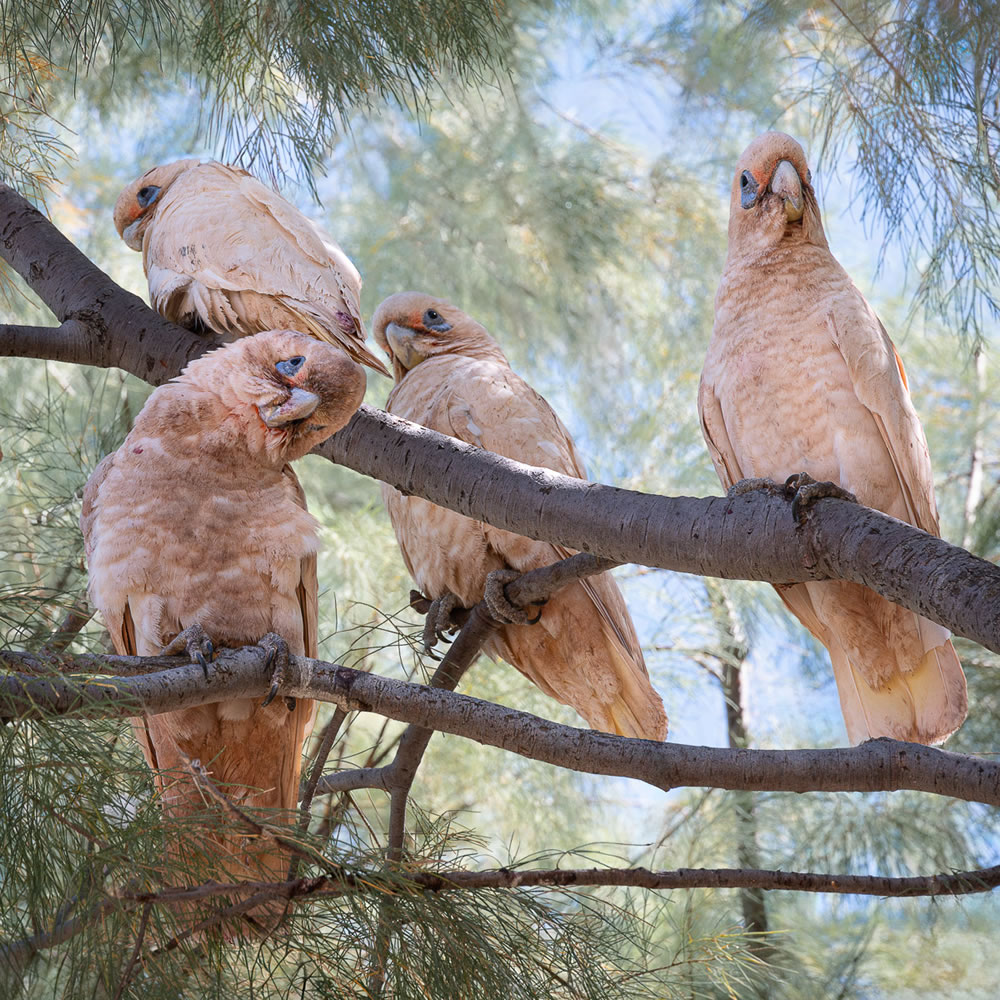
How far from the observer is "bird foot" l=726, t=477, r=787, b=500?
1.69m

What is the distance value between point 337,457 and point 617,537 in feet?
1.82

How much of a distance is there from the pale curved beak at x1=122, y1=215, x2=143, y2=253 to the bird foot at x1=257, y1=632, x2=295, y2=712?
133cm

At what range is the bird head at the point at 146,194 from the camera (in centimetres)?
263

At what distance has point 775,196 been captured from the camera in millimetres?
2275

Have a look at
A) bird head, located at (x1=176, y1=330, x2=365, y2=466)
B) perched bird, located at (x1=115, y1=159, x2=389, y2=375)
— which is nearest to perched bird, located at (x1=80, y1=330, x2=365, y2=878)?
bird head, located at (x1=176, y1=330, x2=365, y2=466)

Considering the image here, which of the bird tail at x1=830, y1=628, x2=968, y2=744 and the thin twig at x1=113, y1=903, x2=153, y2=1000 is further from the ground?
the bird tail at x1=830, y1=628, x2=968, y2=744

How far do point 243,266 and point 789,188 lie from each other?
3.57ft

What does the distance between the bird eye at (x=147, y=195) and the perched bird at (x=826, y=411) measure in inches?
51.4

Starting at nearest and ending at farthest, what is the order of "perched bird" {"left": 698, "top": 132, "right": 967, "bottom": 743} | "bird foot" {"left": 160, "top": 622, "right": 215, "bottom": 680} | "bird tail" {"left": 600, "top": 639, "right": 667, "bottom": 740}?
"bird foot" {"left": 160, "top": 622, "right": 215, "bottom": 680}, "perched bird" {"left": 698, "top": 132, "right": 967, "bottom": 743}, "bird tail" {"left": 600, "top": 639, "right": 667, "bottom": 740}

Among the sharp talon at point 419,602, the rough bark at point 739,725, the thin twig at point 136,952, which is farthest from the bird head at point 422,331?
the thin twig at point 136,952

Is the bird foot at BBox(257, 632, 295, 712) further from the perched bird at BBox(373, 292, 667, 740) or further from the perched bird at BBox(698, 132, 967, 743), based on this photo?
the perched bird at BBox(698, 132, 967, 743)

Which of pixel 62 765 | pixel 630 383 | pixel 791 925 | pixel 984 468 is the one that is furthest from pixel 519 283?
pixel 62 765

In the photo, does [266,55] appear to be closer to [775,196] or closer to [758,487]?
[775,196]

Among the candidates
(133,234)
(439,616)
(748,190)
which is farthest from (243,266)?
(748,190)
